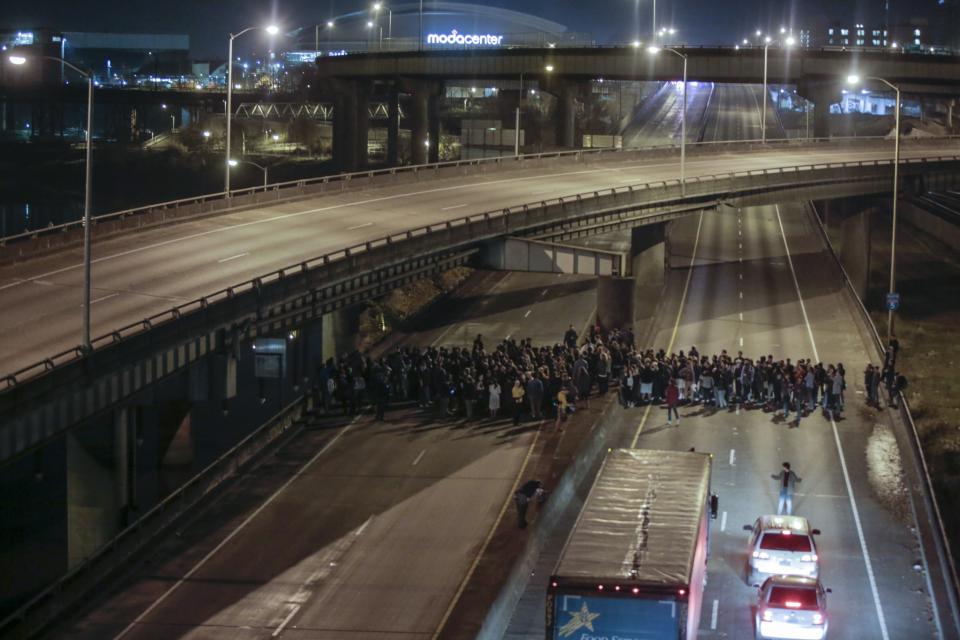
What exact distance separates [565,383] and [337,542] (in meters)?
10.6

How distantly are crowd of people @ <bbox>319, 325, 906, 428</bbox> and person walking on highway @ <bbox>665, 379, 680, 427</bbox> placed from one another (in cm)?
4

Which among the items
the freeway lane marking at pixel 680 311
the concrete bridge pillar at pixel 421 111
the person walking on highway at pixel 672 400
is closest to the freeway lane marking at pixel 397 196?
the freeway lane marking at pixel 680 311

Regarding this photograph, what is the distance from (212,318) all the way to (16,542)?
10.6m

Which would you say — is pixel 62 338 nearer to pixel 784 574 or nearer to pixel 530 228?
pixel 784 574

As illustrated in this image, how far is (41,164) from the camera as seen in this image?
5487 inches

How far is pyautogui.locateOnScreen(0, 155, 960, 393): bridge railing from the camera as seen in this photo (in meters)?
26.8

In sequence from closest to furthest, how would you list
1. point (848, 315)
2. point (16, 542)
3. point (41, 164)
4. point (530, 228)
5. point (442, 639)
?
point (442, 639)
point (16, 542)
point (530, 228)
point (848, 315)
point (41, 164)

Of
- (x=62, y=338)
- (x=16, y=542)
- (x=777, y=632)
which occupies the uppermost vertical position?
(x=62, y=338)

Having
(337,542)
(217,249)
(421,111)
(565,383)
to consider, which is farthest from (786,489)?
(421,111)

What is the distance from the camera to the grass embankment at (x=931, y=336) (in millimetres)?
36375

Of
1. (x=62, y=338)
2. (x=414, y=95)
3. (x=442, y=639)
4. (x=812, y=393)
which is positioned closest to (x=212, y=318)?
(x=62, y=338)

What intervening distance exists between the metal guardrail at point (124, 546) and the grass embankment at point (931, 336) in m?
17.4

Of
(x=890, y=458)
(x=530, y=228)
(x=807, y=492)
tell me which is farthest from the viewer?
(x=530, y=228)

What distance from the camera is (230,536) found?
94.3 feet
